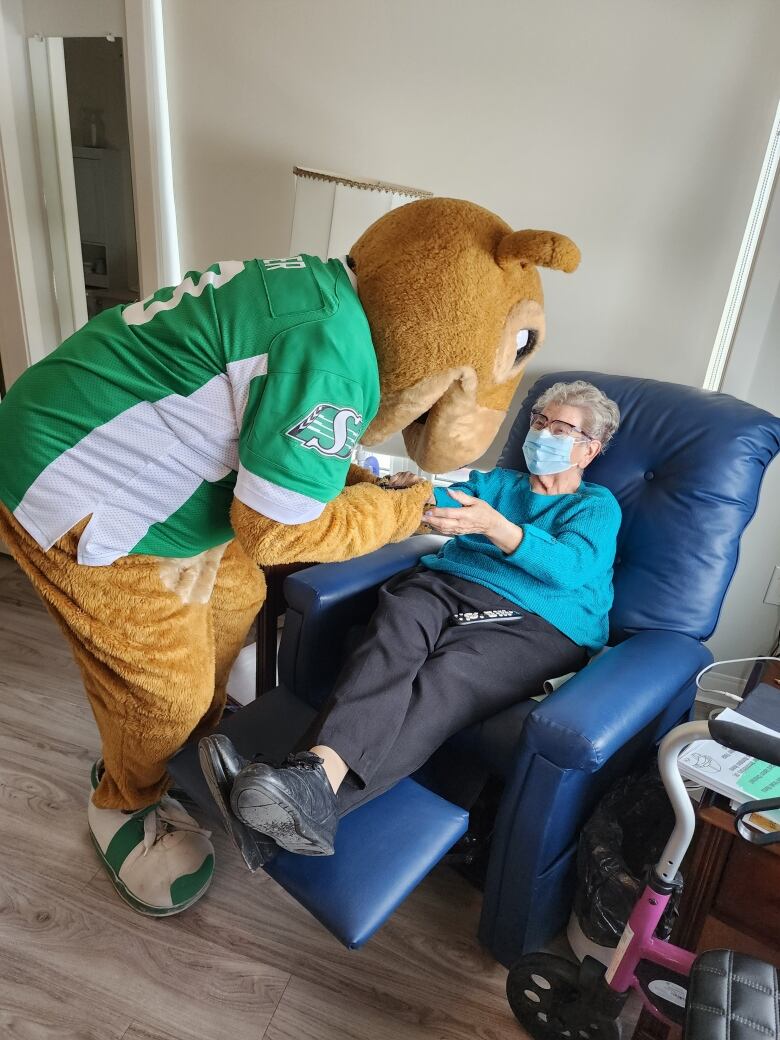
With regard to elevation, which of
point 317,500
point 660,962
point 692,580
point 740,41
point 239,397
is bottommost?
point 660,962

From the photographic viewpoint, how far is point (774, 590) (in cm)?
195

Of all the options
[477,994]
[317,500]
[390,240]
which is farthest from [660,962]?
[390,240]

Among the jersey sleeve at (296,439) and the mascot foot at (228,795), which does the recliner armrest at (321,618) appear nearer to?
the mascot foot at (228,795)

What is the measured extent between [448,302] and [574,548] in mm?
756

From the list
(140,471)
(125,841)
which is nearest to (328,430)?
(140,471)

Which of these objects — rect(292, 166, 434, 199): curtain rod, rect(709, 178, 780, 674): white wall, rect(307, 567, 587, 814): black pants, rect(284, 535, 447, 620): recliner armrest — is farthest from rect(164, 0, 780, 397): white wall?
rect(307, 567, 587, 814): black pants

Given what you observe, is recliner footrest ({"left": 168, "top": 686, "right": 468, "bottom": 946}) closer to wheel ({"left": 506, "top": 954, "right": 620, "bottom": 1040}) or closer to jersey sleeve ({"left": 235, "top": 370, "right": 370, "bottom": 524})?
wheel ({"left": 506, "top": 954, "right": 620, "bottom": 1040})

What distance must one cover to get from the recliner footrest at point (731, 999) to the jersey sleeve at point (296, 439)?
778 mm

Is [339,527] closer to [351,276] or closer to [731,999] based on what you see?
[351,276]

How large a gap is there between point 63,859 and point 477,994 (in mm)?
886

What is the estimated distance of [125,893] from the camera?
1309 millimetres

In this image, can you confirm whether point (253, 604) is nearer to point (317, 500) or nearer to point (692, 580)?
point (317, 500)

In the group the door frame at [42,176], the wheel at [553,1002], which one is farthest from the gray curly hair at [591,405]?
the door frame at [42,176]

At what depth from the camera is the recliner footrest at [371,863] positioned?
0.97 m
